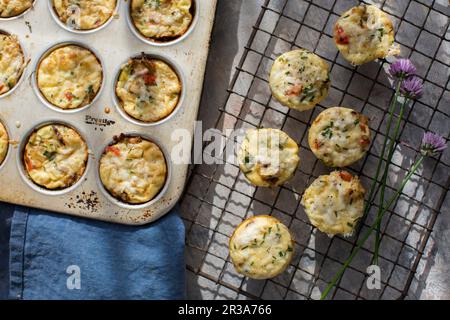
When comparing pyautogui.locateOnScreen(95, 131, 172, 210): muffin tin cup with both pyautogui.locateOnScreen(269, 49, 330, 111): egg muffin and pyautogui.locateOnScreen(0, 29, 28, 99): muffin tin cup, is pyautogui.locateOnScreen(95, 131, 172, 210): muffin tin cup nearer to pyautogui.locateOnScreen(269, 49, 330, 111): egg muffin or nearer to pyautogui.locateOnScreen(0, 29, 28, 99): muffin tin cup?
pyautogui.locateOnScreen(0, 29, 28, 99): muffin tin cup

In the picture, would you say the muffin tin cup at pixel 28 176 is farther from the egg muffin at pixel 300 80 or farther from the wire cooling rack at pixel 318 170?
the egg muffin at pixel 300 80

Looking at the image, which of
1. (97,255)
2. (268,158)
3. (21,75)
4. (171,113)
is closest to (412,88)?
(268,158)

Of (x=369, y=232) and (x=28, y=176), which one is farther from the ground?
(x=369, y=232)

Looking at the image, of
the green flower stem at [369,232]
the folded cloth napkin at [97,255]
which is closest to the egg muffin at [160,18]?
the folded cloth napkin at [97,255]

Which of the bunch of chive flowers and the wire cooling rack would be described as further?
the wire cooling rack

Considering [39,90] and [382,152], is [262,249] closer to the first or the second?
[382,152]

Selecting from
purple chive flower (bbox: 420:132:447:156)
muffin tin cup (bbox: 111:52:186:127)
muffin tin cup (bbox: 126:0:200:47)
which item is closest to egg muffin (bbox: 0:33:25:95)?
muffin tin cup (bbox: 111:52:186:127)
